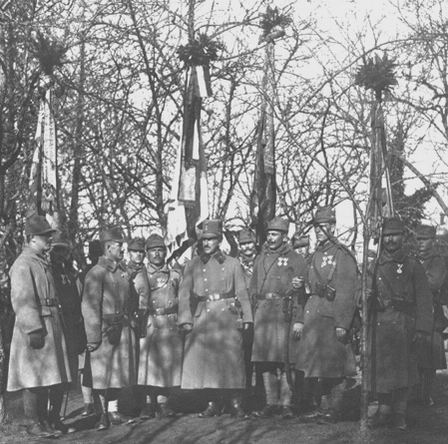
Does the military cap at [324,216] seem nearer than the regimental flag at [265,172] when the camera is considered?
Yes

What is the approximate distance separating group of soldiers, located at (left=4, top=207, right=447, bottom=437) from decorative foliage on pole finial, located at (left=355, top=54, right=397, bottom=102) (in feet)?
4.64

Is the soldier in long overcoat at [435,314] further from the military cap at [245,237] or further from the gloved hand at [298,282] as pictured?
the military cap at [245,237]

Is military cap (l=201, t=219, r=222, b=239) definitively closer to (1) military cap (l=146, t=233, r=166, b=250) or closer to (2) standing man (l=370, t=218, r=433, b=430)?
(1) military cap (l=146, t=233, r=166, b=250)

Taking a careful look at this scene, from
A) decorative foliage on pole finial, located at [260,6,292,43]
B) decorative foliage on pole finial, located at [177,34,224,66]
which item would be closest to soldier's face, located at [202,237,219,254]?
decorative foliage on pole finial, located at [177,34,224,66]

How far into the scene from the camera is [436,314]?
1150cm

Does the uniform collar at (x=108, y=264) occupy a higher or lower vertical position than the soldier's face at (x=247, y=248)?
lower

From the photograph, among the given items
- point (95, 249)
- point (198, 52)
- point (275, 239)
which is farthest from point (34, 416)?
point (198, 52)

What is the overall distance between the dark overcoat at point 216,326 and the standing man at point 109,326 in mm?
651

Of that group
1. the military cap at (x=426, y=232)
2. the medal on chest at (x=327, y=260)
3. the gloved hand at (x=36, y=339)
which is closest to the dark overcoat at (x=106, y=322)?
the gloved hand at (x=36, y=339)

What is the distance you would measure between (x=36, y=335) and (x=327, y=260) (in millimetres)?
3097

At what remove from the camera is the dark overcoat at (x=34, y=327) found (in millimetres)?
9359

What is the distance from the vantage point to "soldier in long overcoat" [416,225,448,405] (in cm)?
1107

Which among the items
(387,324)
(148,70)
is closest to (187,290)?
(387,324)

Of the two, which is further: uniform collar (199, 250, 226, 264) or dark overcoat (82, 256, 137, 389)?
uniform collar (199, 250, 226, 264)
